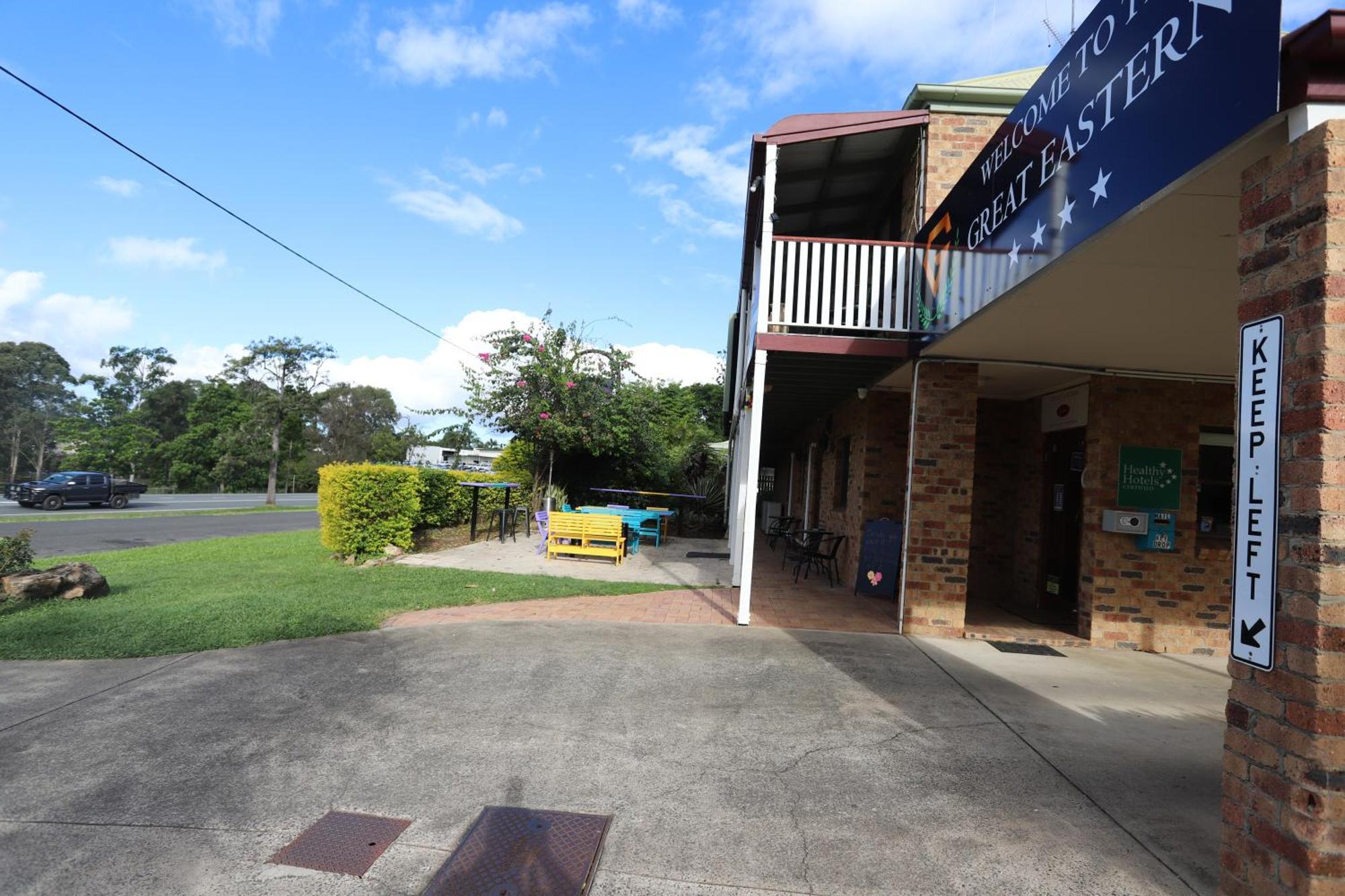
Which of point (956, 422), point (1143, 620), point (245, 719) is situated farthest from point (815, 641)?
point (245, 719)

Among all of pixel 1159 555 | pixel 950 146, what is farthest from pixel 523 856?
pixel 950 146

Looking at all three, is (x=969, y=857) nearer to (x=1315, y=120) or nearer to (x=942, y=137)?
(x=1315, y=120)

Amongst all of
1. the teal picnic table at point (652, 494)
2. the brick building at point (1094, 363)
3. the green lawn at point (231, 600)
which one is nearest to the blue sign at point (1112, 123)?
the brick building at point (1094, 363)

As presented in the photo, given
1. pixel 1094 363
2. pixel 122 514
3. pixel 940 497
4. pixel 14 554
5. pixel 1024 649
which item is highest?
pixel 1094 363

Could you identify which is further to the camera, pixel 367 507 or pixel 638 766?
pixel 367 507

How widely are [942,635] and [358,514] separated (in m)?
8.35

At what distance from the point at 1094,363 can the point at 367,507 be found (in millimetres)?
9628

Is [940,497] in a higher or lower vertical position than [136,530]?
higher

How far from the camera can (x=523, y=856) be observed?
280 centimetres

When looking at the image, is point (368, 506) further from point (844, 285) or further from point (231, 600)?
point (844, 285)

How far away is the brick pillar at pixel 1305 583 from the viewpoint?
2131 millimetres

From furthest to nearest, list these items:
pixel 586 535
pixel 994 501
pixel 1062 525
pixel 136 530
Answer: pixel 136 530
pixel 586 535
pixel 994 501
pixel 1062 525

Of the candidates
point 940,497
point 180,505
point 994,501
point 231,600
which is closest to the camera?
point 940,497

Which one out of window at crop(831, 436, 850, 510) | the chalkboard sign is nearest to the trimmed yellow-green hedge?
window at crop(831, 436, 850, 510)
